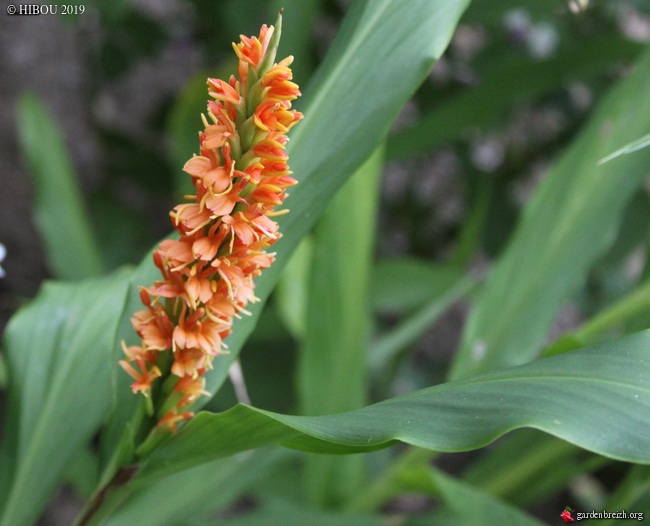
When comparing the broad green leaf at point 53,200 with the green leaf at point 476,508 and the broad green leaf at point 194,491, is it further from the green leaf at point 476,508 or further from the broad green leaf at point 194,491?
the green leaf at point 476,508

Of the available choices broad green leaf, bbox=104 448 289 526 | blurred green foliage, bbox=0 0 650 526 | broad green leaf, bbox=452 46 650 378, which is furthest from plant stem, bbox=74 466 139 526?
broad green leaf, bbox=452 46 650 378

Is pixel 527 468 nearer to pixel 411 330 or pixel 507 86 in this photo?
pixel 411 330

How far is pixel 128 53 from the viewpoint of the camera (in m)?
1.29

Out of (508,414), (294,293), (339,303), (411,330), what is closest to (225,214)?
(508,414)

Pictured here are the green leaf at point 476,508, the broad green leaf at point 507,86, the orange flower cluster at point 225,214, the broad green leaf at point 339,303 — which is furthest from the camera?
the broad green leaf at point 507,86

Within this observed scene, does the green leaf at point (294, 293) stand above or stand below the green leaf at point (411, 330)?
above

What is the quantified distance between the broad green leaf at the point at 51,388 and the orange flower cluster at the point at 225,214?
15cm

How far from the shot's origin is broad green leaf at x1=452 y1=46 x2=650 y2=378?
704 mm

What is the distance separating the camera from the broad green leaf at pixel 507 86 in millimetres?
968

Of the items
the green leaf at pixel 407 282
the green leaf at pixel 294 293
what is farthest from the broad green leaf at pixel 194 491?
the green leaf at pixel 407 282

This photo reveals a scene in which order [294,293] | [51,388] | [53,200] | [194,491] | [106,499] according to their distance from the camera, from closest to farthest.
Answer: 1. [106,499]
2. [51,388]
3. [194,491]
4. [294,293]
5. [53,200]

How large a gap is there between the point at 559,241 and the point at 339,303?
0.24 m

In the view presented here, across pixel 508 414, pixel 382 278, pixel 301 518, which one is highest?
pixel 508 414

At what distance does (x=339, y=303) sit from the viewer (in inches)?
28.5
